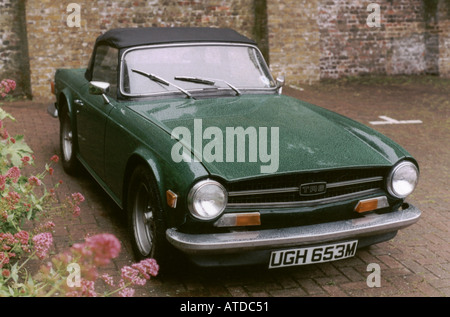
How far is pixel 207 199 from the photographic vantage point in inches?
143

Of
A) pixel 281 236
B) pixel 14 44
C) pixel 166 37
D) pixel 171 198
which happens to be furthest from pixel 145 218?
pixel 14 44

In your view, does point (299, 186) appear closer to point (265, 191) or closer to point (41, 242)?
point (265, 191)

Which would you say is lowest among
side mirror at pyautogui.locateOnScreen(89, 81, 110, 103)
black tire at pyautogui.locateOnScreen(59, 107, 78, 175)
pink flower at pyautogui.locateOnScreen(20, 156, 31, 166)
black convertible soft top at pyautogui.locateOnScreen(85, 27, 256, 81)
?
black tire at pyautogui.locateOnScreen(59, 107, 78, 175)

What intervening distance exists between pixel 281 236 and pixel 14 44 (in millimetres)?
9493

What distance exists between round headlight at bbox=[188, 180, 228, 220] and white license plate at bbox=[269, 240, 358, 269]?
0.45m

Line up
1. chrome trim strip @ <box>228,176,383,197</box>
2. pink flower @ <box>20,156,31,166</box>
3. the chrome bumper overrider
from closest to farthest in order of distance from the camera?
the chrome bumper overrider → chrome trim strip @ <box>228,176,383,197</box> → pink flower @ <box>20,156,31,166</box>

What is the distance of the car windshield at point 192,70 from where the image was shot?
16.5ft

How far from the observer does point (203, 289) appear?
13.1 ft

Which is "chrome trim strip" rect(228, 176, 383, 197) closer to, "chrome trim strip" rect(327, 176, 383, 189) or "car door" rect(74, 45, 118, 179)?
"chrome trim strip" rect(327, 176, 383, 189)

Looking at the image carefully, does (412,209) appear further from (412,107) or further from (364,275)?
(412,107)

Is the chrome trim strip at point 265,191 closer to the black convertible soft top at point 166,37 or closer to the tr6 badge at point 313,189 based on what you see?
the tr6 badge at point 313,189

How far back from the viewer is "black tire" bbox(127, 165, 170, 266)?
3.88 m

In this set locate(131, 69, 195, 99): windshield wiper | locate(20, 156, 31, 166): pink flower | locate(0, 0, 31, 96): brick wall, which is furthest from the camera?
locate(0, 0, 31, 96): brick wall

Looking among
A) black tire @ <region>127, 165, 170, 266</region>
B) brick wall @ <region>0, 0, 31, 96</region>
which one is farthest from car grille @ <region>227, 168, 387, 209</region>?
brick wall @ <region>0, 0, 31, 96</region>
